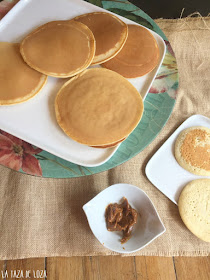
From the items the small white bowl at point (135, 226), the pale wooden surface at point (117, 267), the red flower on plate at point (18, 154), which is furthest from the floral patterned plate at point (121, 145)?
the pale wooden surface at point (117, 267)

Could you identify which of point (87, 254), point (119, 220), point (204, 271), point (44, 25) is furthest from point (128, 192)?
point (44, 25)

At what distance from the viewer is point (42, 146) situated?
0.66 meters

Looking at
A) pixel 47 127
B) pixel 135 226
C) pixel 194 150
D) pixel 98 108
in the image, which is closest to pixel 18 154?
pixel 47 127

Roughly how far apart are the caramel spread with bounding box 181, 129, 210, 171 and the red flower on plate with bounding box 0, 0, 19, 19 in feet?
1.96

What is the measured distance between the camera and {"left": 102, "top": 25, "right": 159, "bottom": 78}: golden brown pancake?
2.39 ft

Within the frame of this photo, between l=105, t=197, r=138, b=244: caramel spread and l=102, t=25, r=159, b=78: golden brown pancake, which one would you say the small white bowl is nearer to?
l=105, t=197, r=138, b=244: caramel spread

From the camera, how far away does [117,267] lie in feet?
2.61

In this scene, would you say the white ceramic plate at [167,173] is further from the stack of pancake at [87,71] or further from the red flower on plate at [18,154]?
the red flower on plate at [18,154]

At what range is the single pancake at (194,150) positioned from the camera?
2.69ft

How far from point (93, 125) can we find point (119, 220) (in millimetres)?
260

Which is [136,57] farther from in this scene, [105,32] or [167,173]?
[167,173]

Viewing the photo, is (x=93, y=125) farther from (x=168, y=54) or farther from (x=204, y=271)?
(x=204, y=271)

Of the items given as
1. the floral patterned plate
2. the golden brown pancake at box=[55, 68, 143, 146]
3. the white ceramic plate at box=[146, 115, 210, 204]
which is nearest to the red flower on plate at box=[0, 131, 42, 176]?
the floral patterned plate

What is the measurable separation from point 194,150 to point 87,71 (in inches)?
14.4
